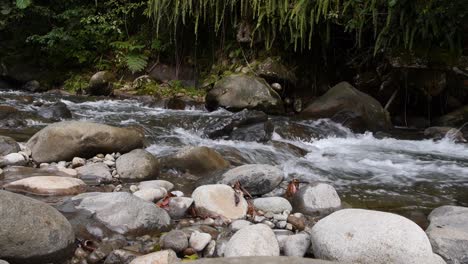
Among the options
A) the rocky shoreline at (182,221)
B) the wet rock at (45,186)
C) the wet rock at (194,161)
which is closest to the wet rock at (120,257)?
the rocky shoreline at (182,221)

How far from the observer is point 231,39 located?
10.0 m

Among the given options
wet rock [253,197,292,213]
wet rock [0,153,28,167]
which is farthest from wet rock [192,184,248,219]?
wet rock [0,153,28,167]

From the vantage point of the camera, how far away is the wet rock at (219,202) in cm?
307

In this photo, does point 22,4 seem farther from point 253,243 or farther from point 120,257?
point 253,243

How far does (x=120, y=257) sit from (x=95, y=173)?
60.3 inches

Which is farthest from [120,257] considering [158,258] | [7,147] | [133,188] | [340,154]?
[340,154]

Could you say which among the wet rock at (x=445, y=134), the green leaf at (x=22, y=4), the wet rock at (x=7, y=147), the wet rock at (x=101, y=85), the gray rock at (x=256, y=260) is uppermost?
the green leaf at (x=22, y=4)

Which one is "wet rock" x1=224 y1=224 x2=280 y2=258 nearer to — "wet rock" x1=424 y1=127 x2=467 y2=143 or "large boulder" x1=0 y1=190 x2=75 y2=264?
"large boulder" x1=0 y1=190 x2=75 y2=264

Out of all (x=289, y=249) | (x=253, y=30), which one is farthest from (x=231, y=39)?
(x=289, y=249)

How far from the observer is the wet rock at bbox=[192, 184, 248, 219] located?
3072mm

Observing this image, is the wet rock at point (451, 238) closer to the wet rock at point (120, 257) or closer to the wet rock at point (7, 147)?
the wet rock at point (120, 257)

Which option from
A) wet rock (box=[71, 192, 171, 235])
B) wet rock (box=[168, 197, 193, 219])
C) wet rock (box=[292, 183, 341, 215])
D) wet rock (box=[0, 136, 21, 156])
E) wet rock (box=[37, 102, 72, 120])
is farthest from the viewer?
wet rock (box=[37, 102, 72, 120])

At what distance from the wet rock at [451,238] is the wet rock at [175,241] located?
1498mm

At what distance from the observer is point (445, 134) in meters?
6.71
